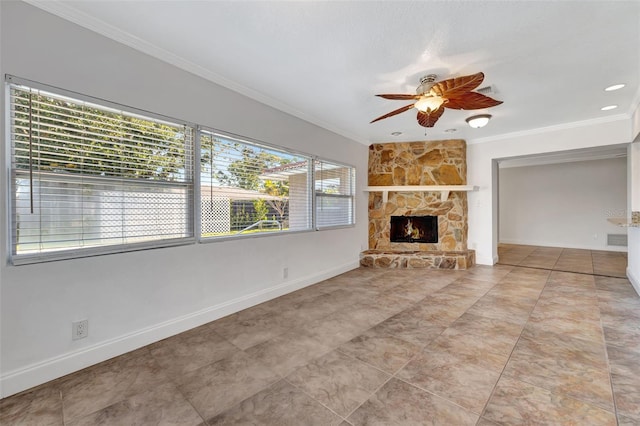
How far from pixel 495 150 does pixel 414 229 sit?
206cm

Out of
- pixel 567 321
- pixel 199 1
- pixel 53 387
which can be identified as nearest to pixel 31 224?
pixel 53 387

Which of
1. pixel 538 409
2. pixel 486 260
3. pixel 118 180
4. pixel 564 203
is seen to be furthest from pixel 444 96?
pixel 564 203

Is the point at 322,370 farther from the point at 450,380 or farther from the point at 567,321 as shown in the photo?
the point at 567,321

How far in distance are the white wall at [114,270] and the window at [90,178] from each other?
10 cm

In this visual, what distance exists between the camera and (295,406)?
5.17 ft

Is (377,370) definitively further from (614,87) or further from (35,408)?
(614,87)

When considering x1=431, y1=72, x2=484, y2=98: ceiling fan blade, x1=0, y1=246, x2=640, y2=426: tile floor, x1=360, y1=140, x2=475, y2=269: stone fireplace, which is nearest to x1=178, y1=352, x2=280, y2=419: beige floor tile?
x1=0, y1=246, x2=640, y2=426: tile floor

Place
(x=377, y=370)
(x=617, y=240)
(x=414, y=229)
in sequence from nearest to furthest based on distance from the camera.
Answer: (x=377, y=370)
(x=414, y=229)
(x=617, y=240)

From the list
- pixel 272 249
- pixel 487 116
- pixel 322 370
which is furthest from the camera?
pixel 487 116

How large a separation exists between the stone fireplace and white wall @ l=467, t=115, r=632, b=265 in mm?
246

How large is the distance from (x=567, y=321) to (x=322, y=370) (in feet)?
8.42

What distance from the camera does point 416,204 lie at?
5.36 meters

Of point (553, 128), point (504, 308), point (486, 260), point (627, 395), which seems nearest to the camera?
point (627, 395)

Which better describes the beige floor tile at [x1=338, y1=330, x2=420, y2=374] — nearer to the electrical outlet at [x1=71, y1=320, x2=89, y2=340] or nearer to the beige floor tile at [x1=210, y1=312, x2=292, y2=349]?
the beige floor tile at [x1=210, y1=312, x2=292, y2=349]
